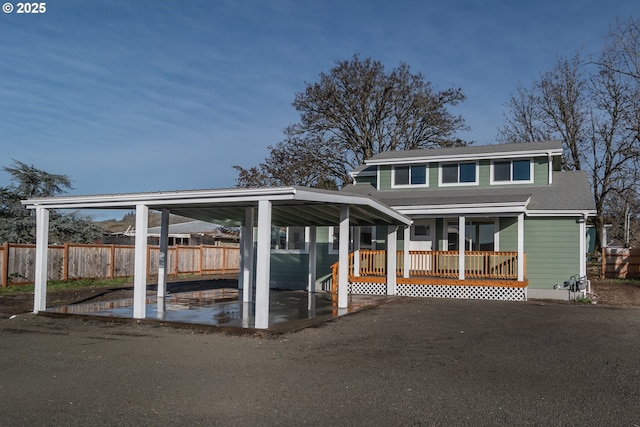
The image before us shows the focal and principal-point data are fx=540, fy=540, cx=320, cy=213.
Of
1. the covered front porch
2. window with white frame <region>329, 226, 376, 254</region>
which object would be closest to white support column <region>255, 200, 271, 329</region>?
the covered front porch

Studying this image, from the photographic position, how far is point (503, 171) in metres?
20.0

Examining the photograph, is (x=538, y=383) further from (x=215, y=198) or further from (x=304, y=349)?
(x=215, y=198)

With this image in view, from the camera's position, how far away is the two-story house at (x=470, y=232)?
1666 cm

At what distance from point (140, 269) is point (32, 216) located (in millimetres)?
19018

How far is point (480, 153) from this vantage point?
19.9 meters

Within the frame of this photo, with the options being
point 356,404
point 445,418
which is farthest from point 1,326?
point 445,418

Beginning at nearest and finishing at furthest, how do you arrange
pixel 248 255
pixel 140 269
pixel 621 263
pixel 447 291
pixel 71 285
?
pixel 140 269 → pixel 248 255 → pixel 447 291 → pixel 71 285 → pixel 621 263

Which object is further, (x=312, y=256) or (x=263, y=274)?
(x=312, y=256)

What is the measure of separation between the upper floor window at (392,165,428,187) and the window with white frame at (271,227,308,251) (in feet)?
14.5

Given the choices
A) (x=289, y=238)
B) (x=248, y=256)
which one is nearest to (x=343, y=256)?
(x=248, y=256)

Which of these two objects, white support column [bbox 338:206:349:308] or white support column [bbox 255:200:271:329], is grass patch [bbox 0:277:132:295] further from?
white support column [bbox 255:200:271:329]

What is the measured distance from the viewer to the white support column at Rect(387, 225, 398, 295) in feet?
55.0

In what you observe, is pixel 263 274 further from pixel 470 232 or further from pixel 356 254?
pixel 470 232

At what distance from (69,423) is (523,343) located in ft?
23.5
